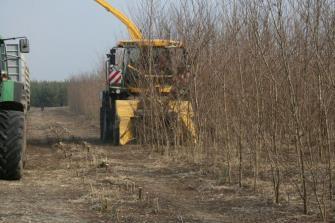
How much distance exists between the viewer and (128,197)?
6.65m

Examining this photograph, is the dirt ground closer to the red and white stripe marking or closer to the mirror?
the mirror

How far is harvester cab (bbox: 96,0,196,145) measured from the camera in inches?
437

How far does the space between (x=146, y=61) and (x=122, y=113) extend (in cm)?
154

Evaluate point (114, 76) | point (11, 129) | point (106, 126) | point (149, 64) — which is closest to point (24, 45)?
point (11, 129)

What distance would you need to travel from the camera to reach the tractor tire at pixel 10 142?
7.43 meters

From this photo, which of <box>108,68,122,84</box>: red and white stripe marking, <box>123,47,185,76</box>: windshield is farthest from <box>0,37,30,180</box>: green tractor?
<box>108,68,122,84</box>: red and white stripe marking

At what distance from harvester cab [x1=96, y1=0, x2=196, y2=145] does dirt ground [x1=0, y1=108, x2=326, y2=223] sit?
1657 mm

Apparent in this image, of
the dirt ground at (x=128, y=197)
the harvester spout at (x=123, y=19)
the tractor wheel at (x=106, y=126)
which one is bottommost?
the dirt ground at (x=128, y=197)

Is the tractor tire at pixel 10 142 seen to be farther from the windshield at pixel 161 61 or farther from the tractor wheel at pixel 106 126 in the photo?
the tractor wheel at pixel 106 126

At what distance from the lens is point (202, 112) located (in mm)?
9656

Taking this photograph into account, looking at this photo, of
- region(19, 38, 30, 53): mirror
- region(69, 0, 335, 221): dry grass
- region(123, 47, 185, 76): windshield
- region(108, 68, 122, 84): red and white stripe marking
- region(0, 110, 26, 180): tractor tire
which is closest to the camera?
region(69, 0, 335, 221): dry grass

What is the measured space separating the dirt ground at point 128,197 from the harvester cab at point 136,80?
1657mm

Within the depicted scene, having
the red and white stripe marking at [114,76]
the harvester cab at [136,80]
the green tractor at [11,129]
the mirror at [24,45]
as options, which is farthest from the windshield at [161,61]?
the green tractor at [11,129]

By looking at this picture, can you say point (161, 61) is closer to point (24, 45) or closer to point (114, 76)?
point (114, 76)
